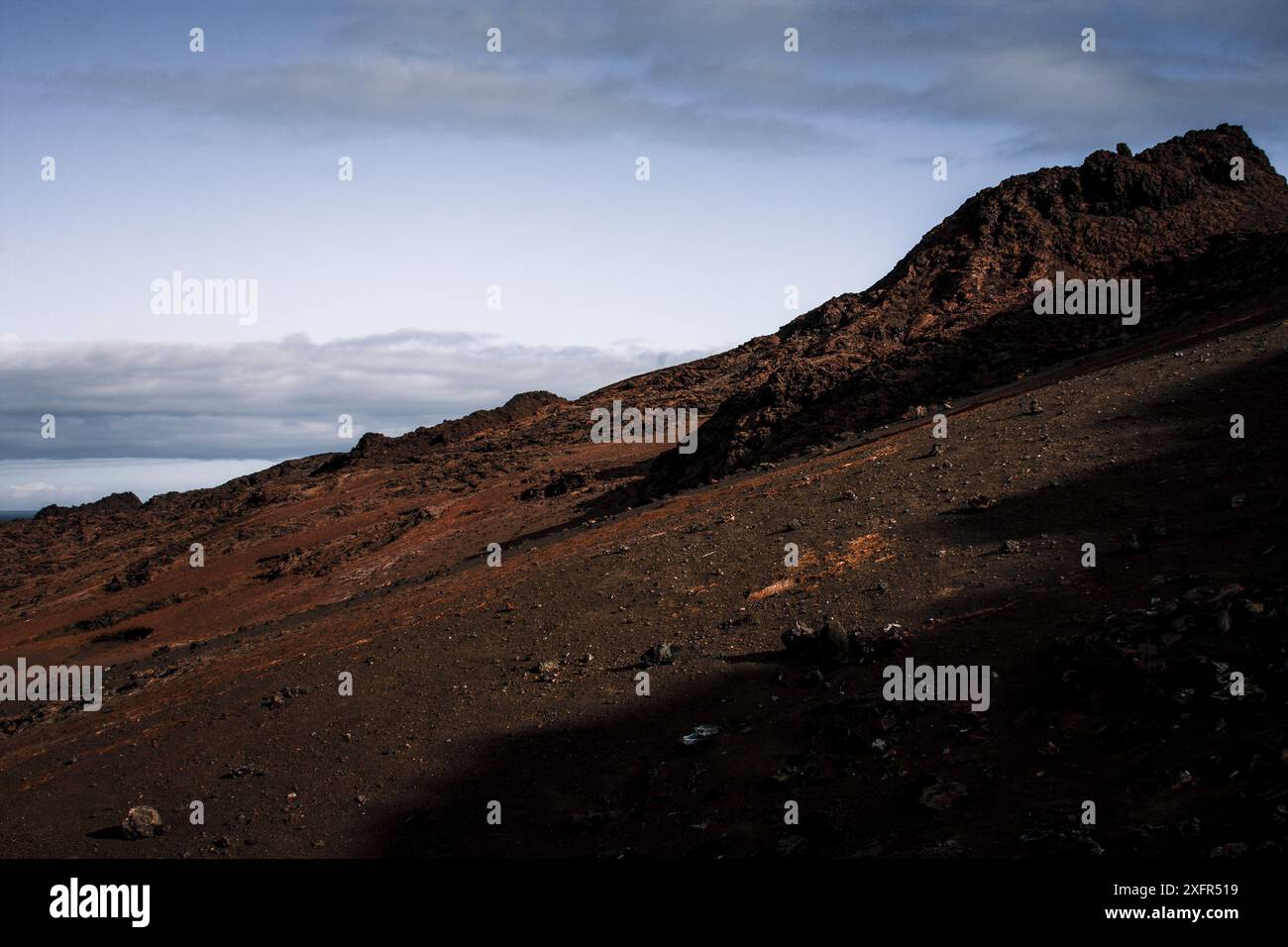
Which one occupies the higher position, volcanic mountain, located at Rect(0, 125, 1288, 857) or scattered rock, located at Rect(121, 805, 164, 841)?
volcanic mountain, located at Rect(0, 125, 1288, 857)

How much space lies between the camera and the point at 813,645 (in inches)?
622

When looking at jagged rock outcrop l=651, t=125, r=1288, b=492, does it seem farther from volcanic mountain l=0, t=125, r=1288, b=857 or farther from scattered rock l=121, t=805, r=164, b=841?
scattered rock l=121, t=805, r=164, b=841

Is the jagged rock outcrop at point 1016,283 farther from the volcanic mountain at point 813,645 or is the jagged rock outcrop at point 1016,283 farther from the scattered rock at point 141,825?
the scattered rock at point 141,825

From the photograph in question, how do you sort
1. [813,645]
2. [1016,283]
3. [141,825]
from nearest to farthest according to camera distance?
[141,825]
[813,645]
[1016,283]

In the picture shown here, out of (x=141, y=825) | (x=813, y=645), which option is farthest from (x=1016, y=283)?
(x=141, y=825)

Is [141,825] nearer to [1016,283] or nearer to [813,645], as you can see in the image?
[813,645]

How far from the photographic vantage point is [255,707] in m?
19.2

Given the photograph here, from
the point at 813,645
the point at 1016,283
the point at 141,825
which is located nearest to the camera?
the point at 141,825

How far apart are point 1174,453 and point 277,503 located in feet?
143

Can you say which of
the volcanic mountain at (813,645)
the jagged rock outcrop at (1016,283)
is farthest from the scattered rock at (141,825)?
the jagged rock outcrop at (1016,283)

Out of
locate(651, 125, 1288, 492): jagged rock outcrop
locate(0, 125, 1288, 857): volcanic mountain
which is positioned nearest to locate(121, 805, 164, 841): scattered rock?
locate(0, 125, 1288, 857): volcanic mountain

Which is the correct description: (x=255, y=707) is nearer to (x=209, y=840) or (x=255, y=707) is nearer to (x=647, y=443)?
(x=209, y=840)

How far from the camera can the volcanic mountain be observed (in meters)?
11.6
